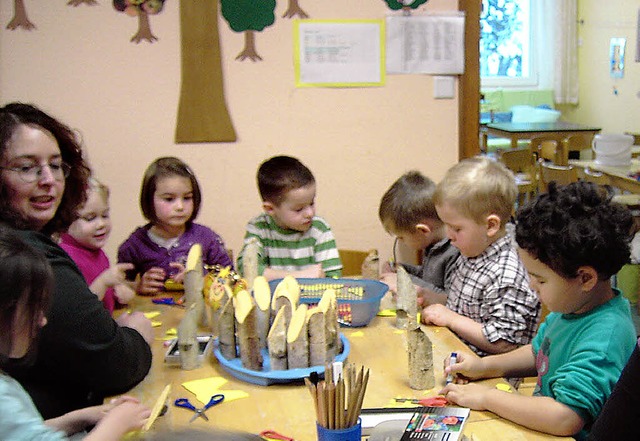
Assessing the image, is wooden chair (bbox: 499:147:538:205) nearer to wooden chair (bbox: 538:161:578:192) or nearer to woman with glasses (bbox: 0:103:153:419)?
wooden chair (bbox: 538:161:578:192)

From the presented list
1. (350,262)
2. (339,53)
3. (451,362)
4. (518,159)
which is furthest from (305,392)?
(518,159)

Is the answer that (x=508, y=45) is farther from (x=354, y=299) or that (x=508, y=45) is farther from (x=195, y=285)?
(x=195, y=285)

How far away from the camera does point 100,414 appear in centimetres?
147

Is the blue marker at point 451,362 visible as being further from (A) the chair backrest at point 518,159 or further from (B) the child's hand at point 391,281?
(A) the chair backrest at point 518,159

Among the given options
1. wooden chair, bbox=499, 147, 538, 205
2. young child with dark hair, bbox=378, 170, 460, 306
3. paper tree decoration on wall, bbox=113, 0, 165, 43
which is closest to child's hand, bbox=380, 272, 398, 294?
young child with dark hair, bbox=378, 170, 460, 306

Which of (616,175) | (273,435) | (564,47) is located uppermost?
(564,47)

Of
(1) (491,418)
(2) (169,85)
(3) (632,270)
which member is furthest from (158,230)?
(3) (632,270)

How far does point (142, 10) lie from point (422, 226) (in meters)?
1.85

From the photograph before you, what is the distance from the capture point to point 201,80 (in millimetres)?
3387

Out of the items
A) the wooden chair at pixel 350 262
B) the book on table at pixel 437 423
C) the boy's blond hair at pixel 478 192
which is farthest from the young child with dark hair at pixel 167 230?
the book on table at pixel 437 423

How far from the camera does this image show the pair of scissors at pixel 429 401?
1.44m

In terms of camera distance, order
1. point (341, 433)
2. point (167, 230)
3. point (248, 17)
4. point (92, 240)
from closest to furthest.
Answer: point (341, 433), point (92, 240), point (167, 230), point (248, 17)

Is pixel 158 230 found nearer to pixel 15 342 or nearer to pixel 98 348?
pixel 98 348

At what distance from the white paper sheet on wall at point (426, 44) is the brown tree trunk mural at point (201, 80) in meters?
0.88
